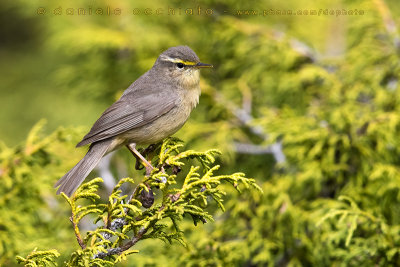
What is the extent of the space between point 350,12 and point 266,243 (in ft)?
11.2

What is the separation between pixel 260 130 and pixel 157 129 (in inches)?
54.1

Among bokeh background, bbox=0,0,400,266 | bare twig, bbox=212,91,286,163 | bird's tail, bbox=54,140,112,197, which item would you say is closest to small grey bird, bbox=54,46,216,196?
bird's tail, bbox=54,140,112,197

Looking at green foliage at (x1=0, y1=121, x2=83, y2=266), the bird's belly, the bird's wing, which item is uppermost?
the bird's wing

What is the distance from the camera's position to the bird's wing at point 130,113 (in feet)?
14.1

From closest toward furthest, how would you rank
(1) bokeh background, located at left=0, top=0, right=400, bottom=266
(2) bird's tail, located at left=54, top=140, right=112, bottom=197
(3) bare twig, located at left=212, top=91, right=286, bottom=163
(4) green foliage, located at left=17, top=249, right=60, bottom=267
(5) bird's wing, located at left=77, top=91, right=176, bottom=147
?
(4) green foliage, located at left=17, top=249, right=60, bottom=267, (2) bird's tail, located at left=54, top=140, right=112, bottom=197, (1) bokeh background, located at left=0, top=0, right=400, bottom=266, (5) bird's wing, located at left=77, top=91, right=176, bottom=147, (3) bare twig, located at left=212, top=91, right=286, bottom=163

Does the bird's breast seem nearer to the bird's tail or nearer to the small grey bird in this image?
the small grey bird

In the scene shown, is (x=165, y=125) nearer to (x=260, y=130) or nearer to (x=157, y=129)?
(x=157, y=129)

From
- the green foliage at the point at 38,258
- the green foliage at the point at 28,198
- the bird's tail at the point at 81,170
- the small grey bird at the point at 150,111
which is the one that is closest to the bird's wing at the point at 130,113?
the small grey bird at the point at 150,111

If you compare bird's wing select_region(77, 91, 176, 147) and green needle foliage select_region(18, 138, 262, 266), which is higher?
bird's wing select_region(77, 91, 176, 147)

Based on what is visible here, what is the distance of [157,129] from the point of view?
436 cm

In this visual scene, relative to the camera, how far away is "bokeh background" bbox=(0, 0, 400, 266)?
13.7 feet

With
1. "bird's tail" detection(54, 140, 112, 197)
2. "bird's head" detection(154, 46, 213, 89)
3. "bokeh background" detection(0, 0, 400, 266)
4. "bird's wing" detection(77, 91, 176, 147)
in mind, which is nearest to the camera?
"bird's tail" detection(54, 140, 112, 197)

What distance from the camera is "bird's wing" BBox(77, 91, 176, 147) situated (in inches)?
169

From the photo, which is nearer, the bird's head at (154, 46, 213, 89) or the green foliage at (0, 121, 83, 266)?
the green foliage at (0, 121, 83, 266)
